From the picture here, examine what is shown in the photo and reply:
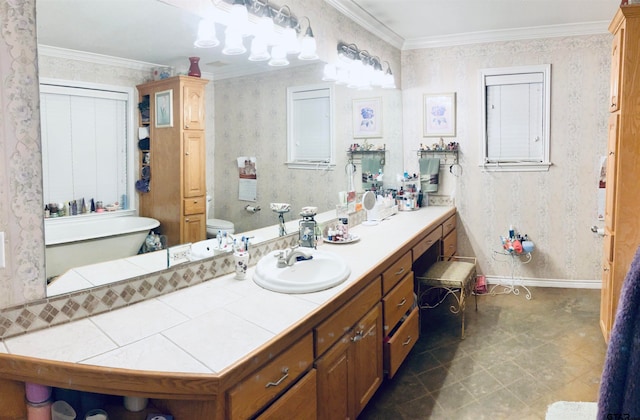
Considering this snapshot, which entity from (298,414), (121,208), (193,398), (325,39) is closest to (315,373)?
(298,414)

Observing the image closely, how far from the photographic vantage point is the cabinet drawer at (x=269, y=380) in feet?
4.19

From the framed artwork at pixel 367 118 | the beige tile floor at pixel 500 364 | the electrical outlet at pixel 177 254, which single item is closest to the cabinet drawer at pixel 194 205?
the electrical outlet at pixel 177 254

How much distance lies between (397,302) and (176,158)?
56.8 inches

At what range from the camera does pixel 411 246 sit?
288 centimetres

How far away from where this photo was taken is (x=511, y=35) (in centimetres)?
411

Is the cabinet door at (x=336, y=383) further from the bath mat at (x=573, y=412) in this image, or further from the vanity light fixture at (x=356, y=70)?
the vanity light fixture at (x=356, y=70)

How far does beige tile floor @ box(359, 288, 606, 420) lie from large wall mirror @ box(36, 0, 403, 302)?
120 cm

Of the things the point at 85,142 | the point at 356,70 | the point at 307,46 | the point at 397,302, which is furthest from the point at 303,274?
the point at 356,70

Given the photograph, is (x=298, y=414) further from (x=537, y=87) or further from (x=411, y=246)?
(x=537, y=87)

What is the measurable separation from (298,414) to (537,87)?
375cm

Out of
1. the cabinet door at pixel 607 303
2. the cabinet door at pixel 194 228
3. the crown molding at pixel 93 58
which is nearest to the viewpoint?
the crown molding at pixel 93 58

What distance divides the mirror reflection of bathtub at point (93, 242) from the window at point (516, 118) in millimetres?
3450

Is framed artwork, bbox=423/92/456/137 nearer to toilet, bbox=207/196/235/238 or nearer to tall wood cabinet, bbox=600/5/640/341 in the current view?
tall wood cabinet, bbox=600/5/640/341

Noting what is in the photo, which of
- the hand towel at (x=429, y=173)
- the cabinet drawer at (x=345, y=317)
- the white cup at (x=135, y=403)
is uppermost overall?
the hand towel at (x=429, y=173)
